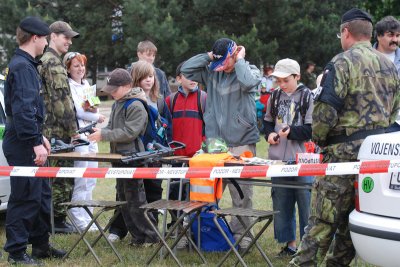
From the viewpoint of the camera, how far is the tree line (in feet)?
65.7

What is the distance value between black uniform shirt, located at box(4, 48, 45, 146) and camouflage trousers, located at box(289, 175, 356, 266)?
2.31 m

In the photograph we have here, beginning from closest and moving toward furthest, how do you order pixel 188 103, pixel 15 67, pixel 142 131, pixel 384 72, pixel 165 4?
pixel 384 72
pixel 15 67
pixel 142 131
pixel 188 103
pixel 165 4

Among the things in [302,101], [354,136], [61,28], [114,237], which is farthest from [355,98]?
[61,28]

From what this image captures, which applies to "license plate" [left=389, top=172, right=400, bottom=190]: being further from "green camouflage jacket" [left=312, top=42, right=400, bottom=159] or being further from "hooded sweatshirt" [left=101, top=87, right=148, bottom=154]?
"hooded sweatshirt" [left=101, top=87, right=148, bottom=154]

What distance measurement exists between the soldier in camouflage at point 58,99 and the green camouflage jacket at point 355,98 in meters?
3.20

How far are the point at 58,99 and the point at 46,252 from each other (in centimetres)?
168

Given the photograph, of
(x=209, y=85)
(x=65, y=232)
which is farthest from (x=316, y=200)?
(x=65, y=232)

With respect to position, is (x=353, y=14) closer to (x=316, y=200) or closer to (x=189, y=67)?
(x=316, y=200)

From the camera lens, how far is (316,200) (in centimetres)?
521

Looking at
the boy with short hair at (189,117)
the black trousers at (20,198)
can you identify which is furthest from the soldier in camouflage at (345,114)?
the boy with short hair at (189,117)

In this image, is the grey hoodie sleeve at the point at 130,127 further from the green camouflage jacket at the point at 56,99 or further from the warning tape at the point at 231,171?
the green camouflage jacket at the point at 56,99

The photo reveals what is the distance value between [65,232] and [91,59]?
55.7 ft

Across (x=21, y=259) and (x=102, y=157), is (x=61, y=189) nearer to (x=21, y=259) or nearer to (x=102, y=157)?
(x=102, y=157)

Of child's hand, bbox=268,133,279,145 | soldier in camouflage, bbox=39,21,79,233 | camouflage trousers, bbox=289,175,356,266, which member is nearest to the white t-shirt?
soldier in camouflage, bbox=39,21,79,233
